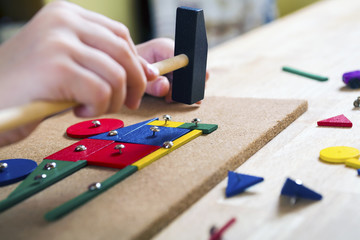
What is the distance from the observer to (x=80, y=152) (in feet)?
2.19

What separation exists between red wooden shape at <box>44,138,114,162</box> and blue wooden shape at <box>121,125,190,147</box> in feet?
0.12

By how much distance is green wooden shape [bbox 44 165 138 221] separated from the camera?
0.50 meters

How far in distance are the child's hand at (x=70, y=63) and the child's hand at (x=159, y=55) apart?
34cm

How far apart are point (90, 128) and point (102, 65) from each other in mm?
271

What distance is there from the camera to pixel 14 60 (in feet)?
1.83

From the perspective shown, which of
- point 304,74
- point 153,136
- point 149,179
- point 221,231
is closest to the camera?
point 221,231

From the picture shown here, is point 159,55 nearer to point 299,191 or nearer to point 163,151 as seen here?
point 163,151

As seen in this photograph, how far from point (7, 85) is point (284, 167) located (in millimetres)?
347

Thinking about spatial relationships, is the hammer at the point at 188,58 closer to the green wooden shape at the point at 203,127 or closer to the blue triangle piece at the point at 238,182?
the green wooden shape at the point at 203,127

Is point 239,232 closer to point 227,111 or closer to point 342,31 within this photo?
point 227,111

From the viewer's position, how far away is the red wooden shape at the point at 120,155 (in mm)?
623

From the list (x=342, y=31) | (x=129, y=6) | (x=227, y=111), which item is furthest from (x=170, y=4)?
(x=227, y=111)

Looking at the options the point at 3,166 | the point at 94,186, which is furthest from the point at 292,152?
the point at 3,166

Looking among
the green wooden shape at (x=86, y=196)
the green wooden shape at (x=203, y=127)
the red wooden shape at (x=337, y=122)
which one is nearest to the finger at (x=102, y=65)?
the green wooden shape at (x=86, y=196)
